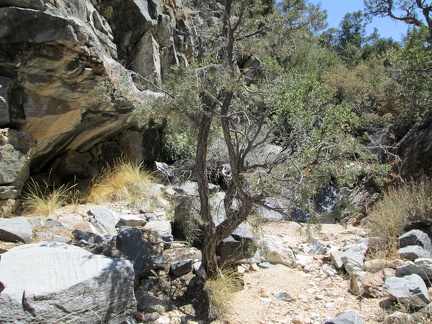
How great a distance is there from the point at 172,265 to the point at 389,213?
3875mm

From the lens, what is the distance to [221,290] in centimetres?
409

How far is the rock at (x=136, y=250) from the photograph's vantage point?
4141 mm

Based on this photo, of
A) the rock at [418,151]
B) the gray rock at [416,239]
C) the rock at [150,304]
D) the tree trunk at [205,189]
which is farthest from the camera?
the rock at [418,151]

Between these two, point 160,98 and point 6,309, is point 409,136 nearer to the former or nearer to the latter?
point 160,98

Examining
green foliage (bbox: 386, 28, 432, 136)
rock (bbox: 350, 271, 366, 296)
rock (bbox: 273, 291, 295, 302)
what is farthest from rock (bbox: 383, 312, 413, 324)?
green foliage (bbox: 386, 28, 432, 136)

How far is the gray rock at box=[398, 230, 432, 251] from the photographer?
5.29 m

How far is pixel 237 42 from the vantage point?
4.33 m

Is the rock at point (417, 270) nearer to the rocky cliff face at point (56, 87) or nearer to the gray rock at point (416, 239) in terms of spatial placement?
the gray rock at point (416, 239)

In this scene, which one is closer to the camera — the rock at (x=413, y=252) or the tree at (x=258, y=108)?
the tree at (x=258, y=108)

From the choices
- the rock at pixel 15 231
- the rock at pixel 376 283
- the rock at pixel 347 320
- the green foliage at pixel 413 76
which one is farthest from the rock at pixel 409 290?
the green foliage at pixel 413 76

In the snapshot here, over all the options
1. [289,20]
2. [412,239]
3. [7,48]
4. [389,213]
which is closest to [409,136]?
[389,213]

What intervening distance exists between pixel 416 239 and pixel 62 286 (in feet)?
15.2

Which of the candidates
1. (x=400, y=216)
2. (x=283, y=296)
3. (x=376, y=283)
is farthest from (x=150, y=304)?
(x=400, y=216)

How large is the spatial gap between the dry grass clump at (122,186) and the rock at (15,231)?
6.61 feet
